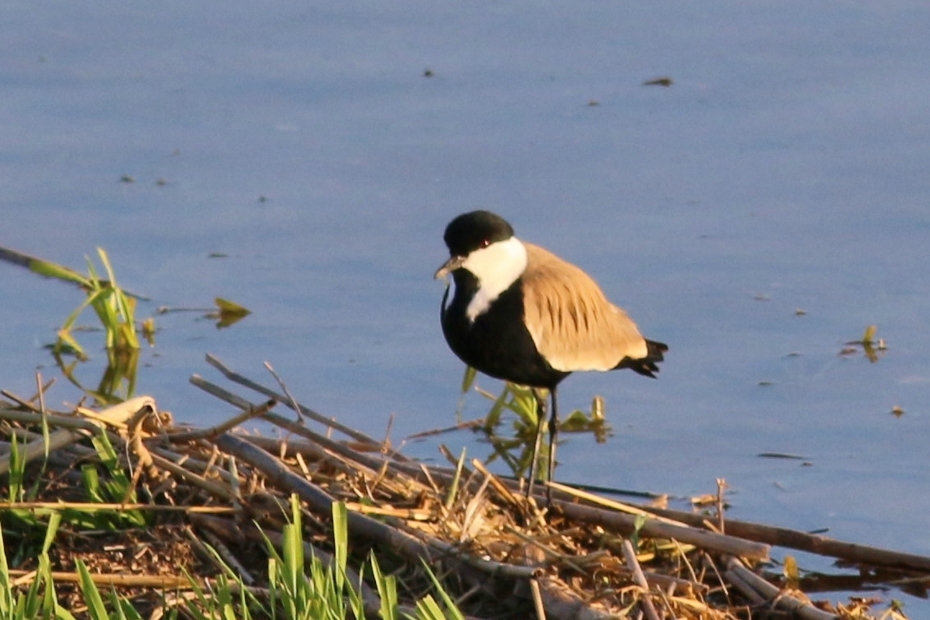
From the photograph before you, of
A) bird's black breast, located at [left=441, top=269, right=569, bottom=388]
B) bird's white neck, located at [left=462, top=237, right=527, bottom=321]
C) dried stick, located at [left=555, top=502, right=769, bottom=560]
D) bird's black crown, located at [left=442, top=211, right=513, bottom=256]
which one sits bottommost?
dried stick, located at [left=555, top=502, right=769, bottom=560]

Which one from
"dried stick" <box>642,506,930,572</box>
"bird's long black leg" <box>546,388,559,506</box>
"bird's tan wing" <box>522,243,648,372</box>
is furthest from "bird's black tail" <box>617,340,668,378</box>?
"dried stick" <box>642,506,930,572</box>

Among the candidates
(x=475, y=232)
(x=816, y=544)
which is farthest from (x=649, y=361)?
(x=816, y=544)

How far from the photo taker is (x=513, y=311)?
6.56 metres

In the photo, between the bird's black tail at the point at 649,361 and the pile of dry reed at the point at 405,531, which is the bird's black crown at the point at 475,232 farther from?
the pile of dry reed at the point at 405,531

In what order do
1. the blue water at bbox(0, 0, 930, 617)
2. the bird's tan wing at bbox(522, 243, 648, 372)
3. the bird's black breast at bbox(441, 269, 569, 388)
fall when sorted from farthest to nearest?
the blue water at bbox(0, 0, 930, 617)
the bird's tan wing at bbox(522, 243, 648, 372)
the bird's black breast at bbox(441, 269, 569, 388)

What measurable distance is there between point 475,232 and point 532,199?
7.13 ft

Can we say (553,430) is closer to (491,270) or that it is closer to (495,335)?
(495,335)

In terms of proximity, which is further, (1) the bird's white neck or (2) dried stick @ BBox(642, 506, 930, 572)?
(1) the bird's white neck

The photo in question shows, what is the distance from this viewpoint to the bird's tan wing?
21.7 feet

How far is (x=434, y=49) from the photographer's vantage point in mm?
9867

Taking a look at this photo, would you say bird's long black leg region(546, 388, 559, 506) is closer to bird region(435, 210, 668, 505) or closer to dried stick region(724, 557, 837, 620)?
bird region(435, 210, 668, 505)

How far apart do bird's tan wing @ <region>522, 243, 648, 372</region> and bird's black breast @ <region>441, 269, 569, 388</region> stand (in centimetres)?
4

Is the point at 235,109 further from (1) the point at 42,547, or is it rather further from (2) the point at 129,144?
(1) the point at 42,547

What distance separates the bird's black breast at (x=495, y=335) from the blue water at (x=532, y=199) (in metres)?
0.48
